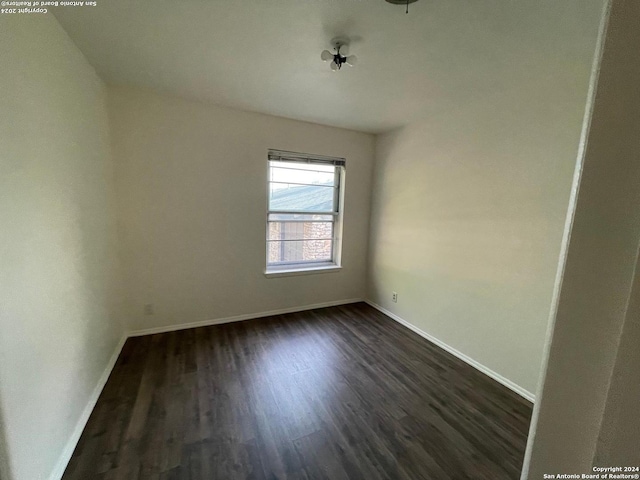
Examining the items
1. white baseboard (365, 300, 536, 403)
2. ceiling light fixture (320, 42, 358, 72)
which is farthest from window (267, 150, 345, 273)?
ceiling light fixture (320, 42, 358, 72)

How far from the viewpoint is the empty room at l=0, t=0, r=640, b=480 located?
0.33 metres

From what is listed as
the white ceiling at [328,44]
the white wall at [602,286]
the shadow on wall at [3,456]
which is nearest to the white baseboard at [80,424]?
the shadow on wall at [3,456]

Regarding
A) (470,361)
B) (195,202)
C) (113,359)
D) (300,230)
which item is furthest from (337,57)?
(113,359)

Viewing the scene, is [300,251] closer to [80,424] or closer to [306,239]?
[306,239]

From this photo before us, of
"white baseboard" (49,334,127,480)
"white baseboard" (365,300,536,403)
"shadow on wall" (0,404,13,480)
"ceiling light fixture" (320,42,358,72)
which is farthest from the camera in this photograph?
"white baseboard" (365,300,536,403)

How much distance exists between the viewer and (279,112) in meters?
2.93

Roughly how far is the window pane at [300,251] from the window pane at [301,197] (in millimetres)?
460

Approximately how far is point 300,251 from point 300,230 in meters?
0.29

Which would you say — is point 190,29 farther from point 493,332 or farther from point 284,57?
point 493,332

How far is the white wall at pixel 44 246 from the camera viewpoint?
1.07 meters

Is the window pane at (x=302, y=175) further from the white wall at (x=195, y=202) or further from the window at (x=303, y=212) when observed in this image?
the white wall at (x=195, y=202)

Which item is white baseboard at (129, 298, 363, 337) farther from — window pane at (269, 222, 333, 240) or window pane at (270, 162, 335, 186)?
window pane at (270, 162, 335, 186)

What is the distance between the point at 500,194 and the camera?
221cm

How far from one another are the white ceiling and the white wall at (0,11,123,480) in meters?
0.36
